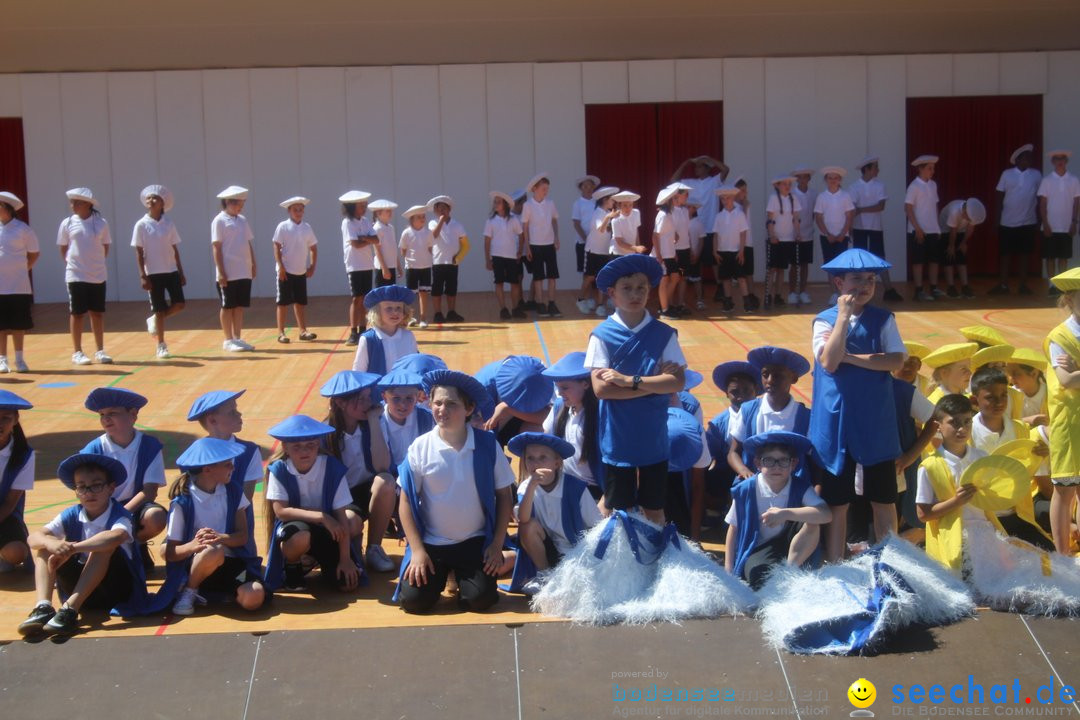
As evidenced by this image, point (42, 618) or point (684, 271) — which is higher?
point (684, 271)

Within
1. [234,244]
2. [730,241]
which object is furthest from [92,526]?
[730,241]

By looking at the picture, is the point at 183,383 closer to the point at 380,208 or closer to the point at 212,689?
the point at 380,208

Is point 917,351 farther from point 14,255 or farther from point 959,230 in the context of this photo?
point 959,230

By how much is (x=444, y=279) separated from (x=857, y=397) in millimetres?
8888

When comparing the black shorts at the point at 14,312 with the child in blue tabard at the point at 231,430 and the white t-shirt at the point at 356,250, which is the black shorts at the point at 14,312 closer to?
the white t-shirt at the point at 356,250

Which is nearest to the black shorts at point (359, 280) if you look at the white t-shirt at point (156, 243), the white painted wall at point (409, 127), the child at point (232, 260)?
the child at point (232, 260)

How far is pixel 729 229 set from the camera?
14.4 m

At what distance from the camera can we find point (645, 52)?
17.3 metres

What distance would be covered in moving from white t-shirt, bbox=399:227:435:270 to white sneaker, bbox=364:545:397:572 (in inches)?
305

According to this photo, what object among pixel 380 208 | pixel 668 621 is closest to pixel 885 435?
pixel 668 621

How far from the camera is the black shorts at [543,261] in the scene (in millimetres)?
14508

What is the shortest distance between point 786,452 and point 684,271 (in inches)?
350

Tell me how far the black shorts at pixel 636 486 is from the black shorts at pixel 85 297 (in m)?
7.69

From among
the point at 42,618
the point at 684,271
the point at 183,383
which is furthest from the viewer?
the point at 684,271
